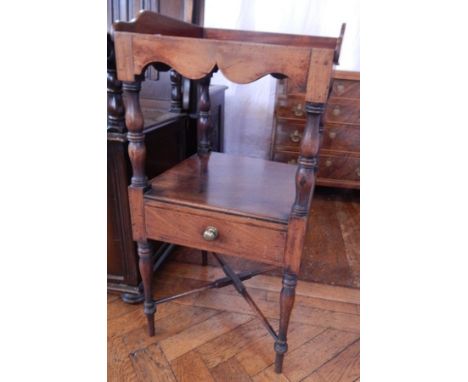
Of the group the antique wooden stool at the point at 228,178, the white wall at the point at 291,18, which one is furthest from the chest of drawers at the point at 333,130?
the antique wooden stool at the point at 228,178

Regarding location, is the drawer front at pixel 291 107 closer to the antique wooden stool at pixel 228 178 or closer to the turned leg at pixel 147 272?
the antique wooden stool at pixel 228 178

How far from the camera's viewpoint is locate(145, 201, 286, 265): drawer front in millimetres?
809

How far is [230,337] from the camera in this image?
111 centimetres

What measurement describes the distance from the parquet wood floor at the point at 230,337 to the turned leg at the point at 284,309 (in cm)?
8

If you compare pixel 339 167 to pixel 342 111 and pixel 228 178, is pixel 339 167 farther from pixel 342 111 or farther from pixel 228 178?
pixel 228 178

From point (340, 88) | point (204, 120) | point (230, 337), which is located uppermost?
point (340, 88)

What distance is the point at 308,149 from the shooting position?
2.30ft

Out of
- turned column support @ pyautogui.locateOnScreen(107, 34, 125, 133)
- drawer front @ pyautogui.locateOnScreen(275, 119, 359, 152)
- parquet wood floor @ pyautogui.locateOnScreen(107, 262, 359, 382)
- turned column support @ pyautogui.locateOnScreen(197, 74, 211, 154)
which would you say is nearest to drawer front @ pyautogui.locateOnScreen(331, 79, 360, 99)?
drawer front @ pyautogui.locateOnScreen(275, 119, 359, 152)

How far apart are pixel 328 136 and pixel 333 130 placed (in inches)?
1.7

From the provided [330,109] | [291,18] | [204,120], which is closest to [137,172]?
[204,120]

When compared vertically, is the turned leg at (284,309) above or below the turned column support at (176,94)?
below

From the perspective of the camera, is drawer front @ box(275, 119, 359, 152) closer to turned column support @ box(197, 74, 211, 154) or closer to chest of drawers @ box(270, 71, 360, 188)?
chest of drawers @ box(270, 71, 360, 188)

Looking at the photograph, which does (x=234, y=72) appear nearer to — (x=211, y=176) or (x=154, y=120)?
(x=211, y=176)

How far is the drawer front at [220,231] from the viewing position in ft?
2.65
